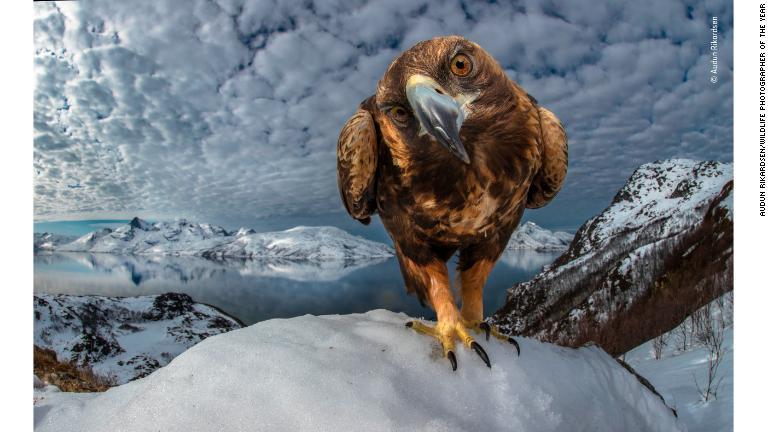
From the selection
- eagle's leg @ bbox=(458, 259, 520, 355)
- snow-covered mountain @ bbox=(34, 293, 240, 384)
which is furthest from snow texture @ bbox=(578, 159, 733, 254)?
snow-covered mountain @ bbox=(34, 293, 240, 384)

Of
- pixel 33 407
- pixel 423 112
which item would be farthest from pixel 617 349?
pixel 33 407

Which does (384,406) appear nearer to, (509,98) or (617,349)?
(509,98)

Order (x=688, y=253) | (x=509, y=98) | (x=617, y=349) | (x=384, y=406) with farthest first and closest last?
(x=688, y=253) < (x=617, y=349) < (x=509, y=98) < (x=384, y=406)

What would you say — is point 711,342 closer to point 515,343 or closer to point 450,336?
point 515,343

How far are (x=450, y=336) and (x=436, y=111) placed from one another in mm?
1487

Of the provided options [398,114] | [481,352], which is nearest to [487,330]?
[481,352]

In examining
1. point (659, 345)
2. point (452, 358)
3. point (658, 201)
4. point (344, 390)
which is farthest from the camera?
point (658, 201)

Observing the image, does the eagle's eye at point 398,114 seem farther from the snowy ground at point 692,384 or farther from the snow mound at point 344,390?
the snowy ground at point 692,384

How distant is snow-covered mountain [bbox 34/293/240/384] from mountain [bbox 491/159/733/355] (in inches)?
454

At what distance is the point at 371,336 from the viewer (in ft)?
8.03

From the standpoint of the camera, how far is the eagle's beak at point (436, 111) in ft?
5.71

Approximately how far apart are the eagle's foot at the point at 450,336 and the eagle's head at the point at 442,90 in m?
1.22

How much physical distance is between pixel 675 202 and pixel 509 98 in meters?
18.1

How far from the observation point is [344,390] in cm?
185
